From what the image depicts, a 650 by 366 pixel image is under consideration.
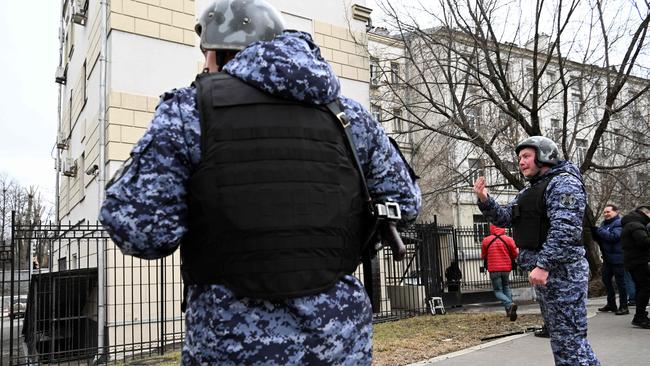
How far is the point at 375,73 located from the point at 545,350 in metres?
8.75

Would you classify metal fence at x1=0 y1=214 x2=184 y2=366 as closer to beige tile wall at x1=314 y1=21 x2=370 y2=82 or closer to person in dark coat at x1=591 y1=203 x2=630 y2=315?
beige tile wall at x1=314 y1=21 x2=370 y2=82

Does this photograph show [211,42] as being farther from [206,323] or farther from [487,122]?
[487,122]

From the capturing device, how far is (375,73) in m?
13.6

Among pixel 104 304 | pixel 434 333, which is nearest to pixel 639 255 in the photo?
pixel 434 333

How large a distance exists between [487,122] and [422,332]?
20.4ft

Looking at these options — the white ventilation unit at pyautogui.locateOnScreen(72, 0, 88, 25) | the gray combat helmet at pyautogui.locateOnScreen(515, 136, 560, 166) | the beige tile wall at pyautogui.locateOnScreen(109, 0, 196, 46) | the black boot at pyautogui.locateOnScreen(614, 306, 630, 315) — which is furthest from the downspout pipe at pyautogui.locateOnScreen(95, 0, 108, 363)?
the black boot at pyautogui.locateOnScreen(614, 306, 630, 315)

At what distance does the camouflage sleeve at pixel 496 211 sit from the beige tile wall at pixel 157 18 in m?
7.98

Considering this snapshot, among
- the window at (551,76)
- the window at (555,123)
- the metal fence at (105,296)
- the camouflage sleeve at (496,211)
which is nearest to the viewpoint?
the camouflage sleeve at (496,211)

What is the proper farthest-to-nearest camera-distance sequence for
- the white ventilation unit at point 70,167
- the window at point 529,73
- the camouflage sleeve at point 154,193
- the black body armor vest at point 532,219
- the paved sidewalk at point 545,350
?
the white ventilation unit at point 70,167 < the window at point 529,73 < the paved sidewalk at point 545,350 < the black body armor vest at point 532,219 < the camouflage sleeve at point 154,193

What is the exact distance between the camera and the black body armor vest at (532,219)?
4.11m

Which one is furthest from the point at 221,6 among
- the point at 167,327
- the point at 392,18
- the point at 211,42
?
the point at 392,18

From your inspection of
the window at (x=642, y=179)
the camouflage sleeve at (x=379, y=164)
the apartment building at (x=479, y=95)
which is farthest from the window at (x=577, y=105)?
the camouflage sleeve at (x=379, y=164)

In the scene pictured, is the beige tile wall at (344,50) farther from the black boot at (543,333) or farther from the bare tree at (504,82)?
the black boot at (543,333)

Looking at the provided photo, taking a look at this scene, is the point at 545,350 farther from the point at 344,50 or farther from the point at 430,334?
the point at 344,50
